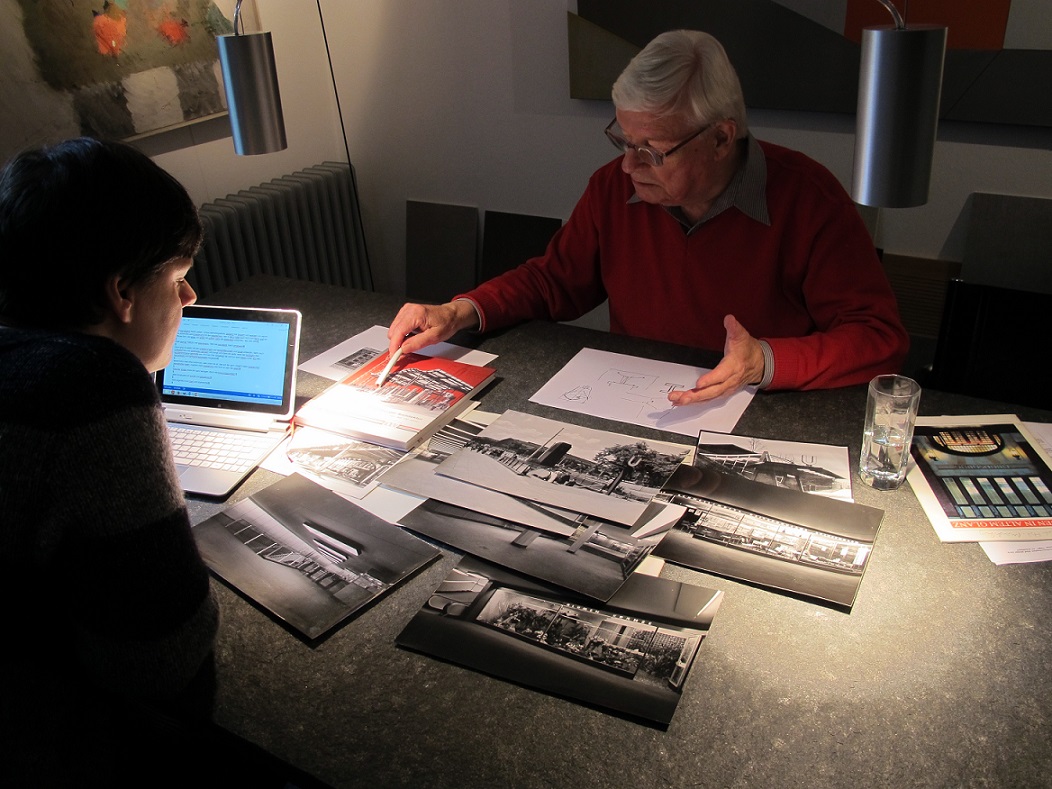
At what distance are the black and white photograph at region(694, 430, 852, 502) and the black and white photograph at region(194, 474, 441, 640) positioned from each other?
1.69ft

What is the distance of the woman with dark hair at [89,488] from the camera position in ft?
2.98

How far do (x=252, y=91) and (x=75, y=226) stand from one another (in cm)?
98

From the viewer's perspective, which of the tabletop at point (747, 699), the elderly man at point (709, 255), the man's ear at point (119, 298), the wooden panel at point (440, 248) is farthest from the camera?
the wooden panel at point (440, 248)

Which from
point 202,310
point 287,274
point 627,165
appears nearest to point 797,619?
point 627,165

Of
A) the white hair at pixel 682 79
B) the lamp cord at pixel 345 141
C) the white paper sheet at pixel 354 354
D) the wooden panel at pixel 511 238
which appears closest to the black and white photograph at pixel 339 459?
the white paper sheet at pixel 354 354

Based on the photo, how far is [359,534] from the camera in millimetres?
1258

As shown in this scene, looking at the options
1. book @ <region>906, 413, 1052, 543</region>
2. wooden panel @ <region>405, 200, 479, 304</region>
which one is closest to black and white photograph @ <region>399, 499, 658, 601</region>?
book @ <region>906, 413, 1052, 543</region>

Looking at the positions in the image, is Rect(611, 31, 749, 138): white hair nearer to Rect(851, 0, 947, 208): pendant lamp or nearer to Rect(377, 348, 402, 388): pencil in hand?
Rect(851, 0, 947, 208): pendant lamp

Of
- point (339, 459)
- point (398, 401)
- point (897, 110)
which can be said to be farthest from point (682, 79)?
point (339, 459)

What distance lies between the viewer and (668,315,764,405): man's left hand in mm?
1529

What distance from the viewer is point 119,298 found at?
102 centimetres

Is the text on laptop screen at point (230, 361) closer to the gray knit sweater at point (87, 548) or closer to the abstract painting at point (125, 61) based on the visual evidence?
the gray knit sweater at point (87, 548)

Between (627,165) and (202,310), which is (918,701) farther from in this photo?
(202,310)

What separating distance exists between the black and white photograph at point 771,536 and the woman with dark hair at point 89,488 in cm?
64
